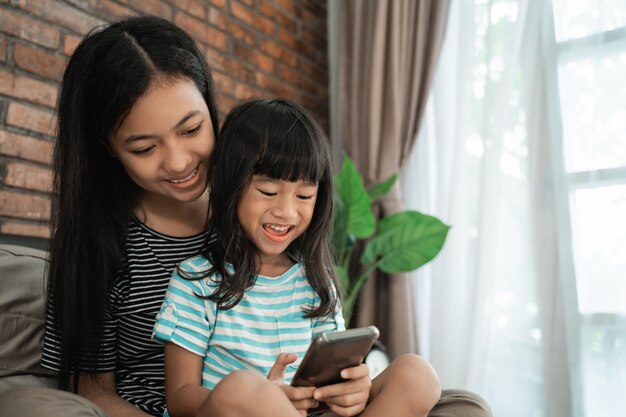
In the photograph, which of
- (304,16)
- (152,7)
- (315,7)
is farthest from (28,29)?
(315,7)

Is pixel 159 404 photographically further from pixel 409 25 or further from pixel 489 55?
pixel 409 25

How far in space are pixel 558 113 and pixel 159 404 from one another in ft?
5.96

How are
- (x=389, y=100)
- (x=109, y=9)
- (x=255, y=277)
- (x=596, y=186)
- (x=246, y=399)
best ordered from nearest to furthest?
(x=246, y=399), (x=255, y=277), (x=109, y=9), (x=596, y=186), (x=389, y=100)

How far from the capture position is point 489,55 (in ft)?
8.80

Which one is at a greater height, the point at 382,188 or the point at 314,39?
the point at 314,39

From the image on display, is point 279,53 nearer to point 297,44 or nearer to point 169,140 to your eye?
point 297,44

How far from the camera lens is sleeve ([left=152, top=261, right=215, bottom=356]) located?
1209 millimetres

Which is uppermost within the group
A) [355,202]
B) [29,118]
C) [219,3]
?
[219,3]

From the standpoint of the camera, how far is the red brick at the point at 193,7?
2.53 meters

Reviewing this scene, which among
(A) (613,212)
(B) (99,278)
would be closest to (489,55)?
(A) (613,212)

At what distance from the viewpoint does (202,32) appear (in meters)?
2.63

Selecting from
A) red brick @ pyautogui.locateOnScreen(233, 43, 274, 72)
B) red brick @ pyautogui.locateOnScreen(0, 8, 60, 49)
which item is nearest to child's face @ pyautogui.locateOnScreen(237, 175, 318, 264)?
red brick @ pyautogui.locateOnScreen(0, 8, 60, 49)

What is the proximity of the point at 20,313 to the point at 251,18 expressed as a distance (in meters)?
1.84

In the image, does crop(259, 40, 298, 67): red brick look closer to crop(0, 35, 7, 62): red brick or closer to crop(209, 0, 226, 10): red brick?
crop(209, 0, 226, 10): red brick
